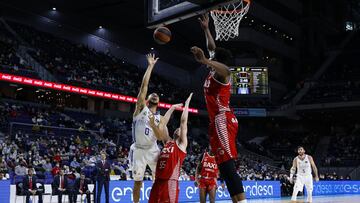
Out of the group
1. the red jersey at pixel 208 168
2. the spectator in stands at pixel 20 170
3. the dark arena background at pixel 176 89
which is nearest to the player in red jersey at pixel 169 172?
the red jersey at pixel 208 168

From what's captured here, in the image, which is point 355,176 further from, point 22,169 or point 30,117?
point 22,169

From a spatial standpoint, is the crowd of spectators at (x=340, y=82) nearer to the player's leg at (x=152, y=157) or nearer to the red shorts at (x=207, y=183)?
the red shorts at (x=207, y=183)

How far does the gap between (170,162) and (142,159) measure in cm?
98

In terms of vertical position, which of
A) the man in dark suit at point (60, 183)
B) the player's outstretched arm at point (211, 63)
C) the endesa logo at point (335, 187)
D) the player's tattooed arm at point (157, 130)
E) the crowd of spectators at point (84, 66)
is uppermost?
the crowd of spectators at point (84, 66)

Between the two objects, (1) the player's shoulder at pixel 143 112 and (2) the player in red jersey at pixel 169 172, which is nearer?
(2) the player in red jersey at pixel 169 172

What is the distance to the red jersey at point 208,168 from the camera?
11180 mm

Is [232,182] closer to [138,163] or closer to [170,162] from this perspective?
[170,162]

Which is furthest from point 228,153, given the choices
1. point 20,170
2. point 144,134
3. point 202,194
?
point 20,170

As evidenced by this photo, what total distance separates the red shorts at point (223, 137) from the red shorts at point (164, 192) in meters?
0.72

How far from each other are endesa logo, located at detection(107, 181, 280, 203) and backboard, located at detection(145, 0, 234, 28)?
6908 millimetres

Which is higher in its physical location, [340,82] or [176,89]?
[340,82]

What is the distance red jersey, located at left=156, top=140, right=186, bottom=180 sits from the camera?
5.70 m

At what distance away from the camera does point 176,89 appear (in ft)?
124

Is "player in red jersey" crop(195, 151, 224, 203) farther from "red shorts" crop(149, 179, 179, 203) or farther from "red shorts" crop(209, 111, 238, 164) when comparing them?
"red shorts" crop(209, 111, 238, 164)
